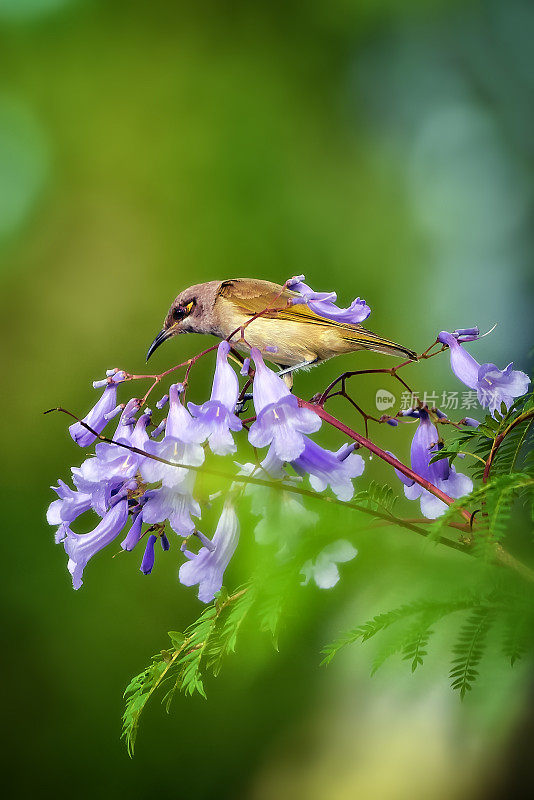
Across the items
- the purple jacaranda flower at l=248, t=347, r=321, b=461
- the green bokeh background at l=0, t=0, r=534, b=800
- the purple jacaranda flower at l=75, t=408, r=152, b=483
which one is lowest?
the green bokeh background at l=0, t=0, r=534, b=800

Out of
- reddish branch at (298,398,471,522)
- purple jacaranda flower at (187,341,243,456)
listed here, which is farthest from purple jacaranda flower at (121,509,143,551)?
reddish branch at (298,398,471,522)

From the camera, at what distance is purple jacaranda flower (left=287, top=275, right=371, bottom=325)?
1.03m

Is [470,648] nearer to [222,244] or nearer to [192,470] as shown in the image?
[192,470]

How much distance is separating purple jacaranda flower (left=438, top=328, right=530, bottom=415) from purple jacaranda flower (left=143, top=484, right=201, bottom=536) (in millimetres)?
394

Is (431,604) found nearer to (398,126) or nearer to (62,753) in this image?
(62,753)

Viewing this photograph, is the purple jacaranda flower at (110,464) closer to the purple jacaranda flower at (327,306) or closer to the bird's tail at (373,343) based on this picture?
the purple jacaranda flower at (327,306)

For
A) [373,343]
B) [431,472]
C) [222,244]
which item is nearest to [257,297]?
[373,343]

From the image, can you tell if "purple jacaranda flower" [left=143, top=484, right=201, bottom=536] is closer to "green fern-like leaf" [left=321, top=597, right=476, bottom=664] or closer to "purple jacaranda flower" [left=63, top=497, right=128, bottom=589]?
"purple jacaranda flower" [left=63, top=497, right=128, bottom=589]

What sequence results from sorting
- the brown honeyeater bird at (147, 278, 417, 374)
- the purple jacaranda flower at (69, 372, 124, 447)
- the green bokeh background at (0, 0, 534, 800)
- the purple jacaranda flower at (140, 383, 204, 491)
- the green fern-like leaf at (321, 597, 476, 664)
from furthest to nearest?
the green bokeh background at (0, 0, 534, 800), the brown honeyeater bird at (147, 278, 417, 374), the purple jacaranda flower at (69, 372, 124, 447), the purple jacaranda flower at (140, 383, 204, 491), the green fern-like leaf at (321, 597, 476, 664)

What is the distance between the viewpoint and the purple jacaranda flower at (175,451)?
81 cm

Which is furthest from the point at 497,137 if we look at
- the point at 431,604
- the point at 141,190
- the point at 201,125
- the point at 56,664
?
the point at 431,604

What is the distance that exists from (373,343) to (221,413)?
0.70m

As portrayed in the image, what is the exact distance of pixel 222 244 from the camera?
3.90 metres

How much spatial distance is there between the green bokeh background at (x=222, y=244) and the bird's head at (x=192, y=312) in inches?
53.5
